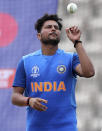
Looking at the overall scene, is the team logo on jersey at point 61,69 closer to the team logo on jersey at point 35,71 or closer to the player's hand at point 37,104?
the team logo on jersey at point 35,71

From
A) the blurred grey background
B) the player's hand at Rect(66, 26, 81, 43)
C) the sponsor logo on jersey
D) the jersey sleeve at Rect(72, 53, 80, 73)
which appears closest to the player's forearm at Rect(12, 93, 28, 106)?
the sponsor logo on jersey

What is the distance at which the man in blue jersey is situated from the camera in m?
3.47

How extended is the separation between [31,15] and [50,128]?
2.25 m

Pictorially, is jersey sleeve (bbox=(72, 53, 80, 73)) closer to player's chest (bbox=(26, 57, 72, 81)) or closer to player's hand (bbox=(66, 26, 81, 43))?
player's chest (bbox=(26, 57, 72, 81))

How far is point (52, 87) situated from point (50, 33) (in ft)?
1.56

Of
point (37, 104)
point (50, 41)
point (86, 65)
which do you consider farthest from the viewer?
point (50, 41)

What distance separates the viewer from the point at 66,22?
7.75m

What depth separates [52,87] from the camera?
350 centimetres

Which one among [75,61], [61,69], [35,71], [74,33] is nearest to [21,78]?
[35,71]

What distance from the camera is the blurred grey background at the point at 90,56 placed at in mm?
7621

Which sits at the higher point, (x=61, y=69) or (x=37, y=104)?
(x=61, y=69)

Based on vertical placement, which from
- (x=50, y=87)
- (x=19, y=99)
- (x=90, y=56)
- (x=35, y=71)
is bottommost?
(x=90, y=56)

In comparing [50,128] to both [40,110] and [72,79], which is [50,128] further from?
[72,79]

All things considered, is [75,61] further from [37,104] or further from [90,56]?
[90,56]
